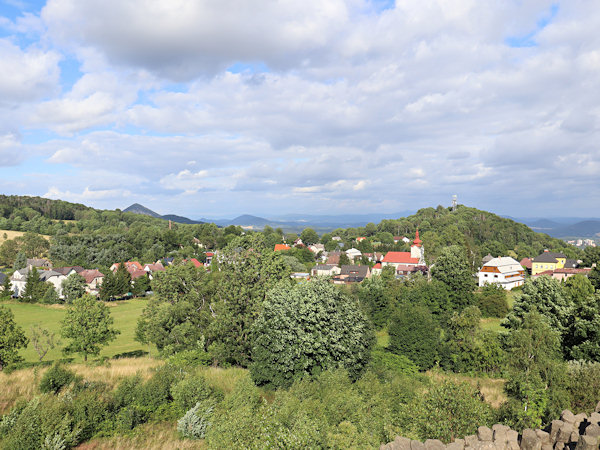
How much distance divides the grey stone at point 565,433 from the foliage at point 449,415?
3208mm

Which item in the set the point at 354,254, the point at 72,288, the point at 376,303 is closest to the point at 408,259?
the point at 354,254

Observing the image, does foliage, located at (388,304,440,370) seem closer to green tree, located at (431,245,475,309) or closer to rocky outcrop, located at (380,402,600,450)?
green tree, located at (431,245,475,309)

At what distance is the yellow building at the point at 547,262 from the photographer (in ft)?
323

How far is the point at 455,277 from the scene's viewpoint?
5709 cm

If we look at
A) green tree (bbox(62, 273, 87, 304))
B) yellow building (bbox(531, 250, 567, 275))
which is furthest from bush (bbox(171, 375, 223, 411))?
Result: yellow building (bbox(531, 250, 567, 275))

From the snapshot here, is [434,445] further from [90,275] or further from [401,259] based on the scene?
[401,259]

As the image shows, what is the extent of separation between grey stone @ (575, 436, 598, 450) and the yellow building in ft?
358

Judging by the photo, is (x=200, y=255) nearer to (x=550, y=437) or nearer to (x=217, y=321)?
(x=217, y=321)

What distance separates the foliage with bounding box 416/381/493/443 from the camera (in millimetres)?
12258

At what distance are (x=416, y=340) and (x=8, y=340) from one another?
32655 mm

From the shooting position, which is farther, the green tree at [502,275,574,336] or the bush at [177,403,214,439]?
the green tree at [502,275,574,336]

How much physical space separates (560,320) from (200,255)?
114036 mm

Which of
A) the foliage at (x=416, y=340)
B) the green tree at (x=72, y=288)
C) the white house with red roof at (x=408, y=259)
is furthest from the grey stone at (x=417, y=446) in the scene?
the white house with red roof at (x=408, y=259)

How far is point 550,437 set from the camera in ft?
31.8
